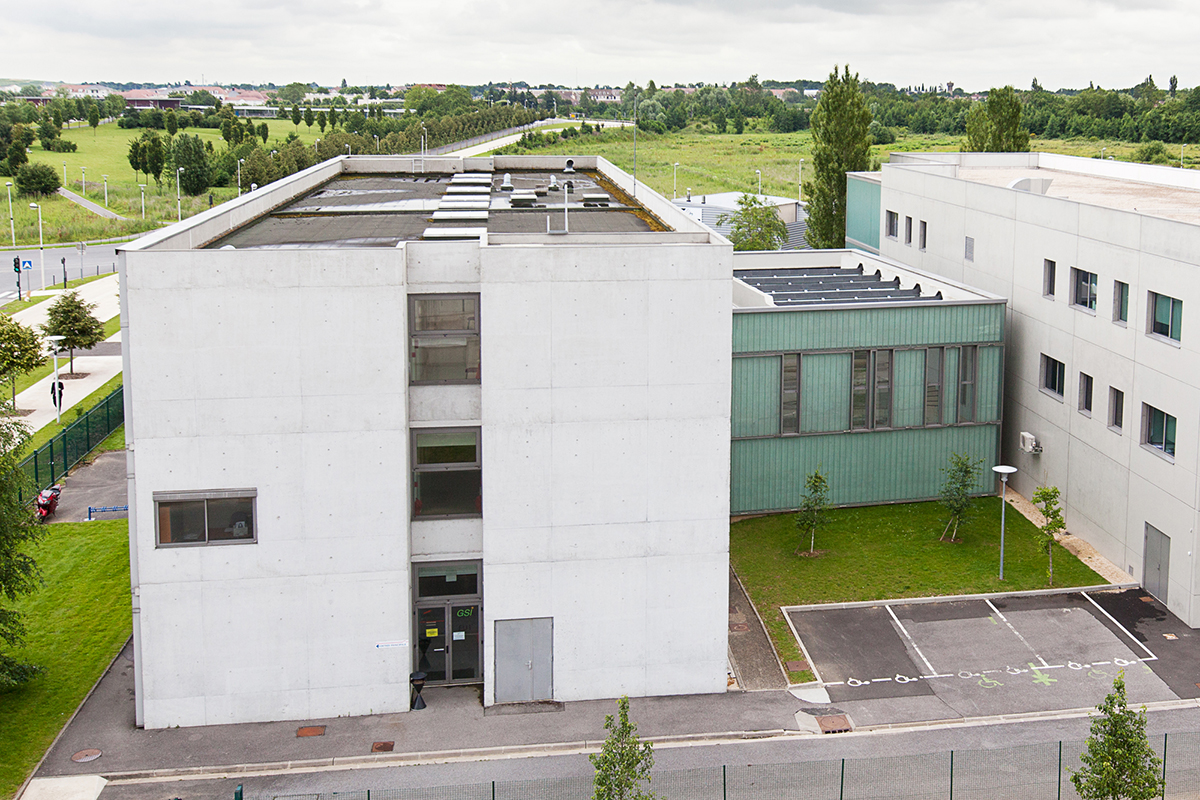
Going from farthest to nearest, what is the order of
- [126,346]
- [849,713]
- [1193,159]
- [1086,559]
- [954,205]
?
1. [1193,159]
2. [954,205]
3. [1086,559]
4. [849,713]
5. [126,346]

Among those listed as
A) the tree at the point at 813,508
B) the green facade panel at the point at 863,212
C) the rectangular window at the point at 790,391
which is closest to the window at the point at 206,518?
the tree at the point at 813,508

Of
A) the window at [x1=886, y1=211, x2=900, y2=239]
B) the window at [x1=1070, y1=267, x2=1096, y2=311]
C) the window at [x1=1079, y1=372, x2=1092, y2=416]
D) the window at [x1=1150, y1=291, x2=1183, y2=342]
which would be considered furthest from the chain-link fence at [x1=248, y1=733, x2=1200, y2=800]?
the window at [x1=886, y1=211, x2=900, y2=239]

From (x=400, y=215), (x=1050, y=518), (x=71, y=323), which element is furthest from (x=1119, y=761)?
(x=71, y=323)

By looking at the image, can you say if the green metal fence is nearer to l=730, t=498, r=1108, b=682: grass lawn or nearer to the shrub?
l=730, t=498, r=1108, b=682: grass lawn

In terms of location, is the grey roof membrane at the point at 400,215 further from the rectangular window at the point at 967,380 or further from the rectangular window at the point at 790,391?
the rectangular window at the point at 967,380

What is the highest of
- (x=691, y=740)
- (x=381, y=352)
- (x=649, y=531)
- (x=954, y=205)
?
(x=954, y=205)

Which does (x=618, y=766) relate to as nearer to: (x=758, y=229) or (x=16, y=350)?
(x=16, y=350)

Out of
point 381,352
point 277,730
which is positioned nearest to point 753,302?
point 381,352

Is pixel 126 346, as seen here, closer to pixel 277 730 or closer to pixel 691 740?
pixel 277 730
